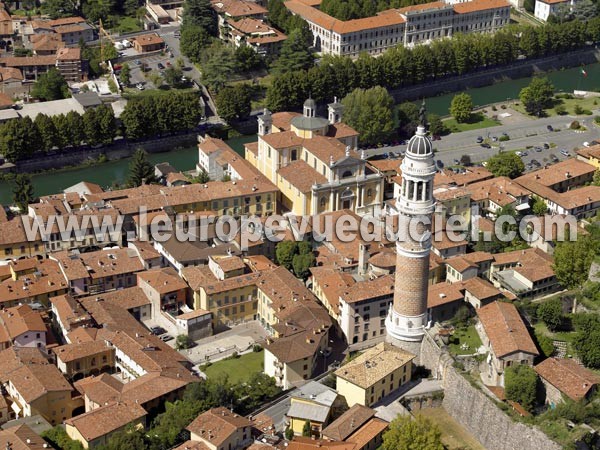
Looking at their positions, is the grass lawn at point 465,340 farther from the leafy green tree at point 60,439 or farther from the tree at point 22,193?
the tree at point 22,193

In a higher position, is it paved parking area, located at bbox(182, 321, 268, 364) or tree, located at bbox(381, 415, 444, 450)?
tree, located at bbox(381, 415, 444, 450)

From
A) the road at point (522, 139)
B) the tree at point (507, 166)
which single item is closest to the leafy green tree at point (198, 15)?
the road at point (522, 139)

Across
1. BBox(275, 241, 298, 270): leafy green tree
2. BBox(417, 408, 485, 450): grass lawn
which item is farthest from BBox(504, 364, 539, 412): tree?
BBox(275, 241, 298, 270): leafy green tree

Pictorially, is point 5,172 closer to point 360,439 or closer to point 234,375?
point 234,375

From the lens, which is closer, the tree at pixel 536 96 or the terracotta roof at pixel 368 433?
the terracotta roof at pixel 368 433

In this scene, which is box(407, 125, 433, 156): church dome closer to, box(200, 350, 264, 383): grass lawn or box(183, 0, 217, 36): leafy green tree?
box(200, 350, 264, 383): grass lawn
